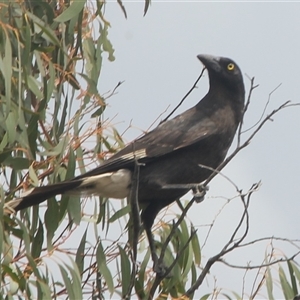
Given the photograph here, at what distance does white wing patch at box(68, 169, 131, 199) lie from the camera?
3.33m

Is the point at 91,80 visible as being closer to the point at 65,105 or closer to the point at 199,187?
the point at 65,105

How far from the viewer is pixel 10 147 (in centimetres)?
280

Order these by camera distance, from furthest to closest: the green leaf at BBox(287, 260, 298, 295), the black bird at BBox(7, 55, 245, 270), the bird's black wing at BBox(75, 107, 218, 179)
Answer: the bird's black wing at BBox(75, 107, 218, 179) → the black bird at BBox(7, 55, 245, 270) → the green leaf at BBox(287, 260, 298, 295)

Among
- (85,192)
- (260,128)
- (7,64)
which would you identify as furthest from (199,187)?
(7,64)

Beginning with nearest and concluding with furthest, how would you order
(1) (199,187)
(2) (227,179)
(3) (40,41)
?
(2) (227,179) < (3) (40,41) < (1) (199,187)

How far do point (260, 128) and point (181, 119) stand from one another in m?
1.30

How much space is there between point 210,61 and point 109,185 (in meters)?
0.91

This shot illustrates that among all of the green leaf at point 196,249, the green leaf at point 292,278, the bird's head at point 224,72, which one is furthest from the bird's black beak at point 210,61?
the green leaf at point 292,278

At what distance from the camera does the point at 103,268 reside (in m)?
2.94

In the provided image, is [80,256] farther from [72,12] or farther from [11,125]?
[72,12]

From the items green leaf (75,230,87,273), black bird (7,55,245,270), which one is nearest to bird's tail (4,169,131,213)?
black bird (7,55,245,270)

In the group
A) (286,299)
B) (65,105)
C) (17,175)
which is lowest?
(286,299)

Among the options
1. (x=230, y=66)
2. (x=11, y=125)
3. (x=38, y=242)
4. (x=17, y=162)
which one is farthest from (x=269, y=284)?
(x=230, y=66)

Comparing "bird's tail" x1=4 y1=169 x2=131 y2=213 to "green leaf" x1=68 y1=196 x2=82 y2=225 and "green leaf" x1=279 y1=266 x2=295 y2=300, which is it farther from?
"green leaf" x1=279 y1=266 x2=295 y2=300
